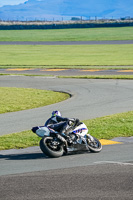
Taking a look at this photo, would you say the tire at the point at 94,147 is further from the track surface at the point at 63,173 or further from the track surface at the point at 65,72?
the track surface at the point at 65,72

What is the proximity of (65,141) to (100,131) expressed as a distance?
15.0ft

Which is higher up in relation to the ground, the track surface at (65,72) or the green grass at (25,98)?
the green grass at (25,98)

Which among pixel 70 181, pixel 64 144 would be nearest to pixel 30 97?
pixel 64 144

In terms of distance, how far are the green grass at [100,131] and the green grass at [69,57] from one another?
29.8m

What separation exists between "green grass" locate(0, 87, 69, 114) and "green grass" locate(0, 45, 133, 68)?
1908 cm

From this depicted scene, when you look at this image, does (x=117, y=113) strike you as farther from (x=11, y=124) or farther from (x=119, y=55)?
(x=119, y=55)

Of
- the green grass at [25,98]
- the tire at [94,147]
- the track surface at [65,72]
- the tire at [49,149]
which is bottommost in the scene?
the track surface at [65,72]

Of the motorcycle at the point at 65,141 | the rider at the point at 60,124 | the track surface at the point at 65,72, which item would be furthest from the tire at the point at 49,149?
the track surface at the point at 65,72

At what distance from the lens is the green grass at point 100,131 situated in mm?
16203

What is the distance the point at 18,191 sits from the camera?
10422 mm

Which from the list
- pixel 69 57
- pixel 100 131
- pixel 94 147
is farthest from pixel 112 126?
pixel 69 57

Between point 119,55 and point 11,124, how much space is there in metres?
42.7

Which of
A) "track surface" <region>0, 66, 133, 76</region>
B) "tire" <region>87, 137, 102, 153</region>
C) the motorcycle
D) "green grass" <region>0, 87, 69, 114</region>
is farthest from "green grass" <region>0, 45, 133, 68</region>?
the motorcycle

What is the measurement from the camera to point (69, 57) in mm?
60906
